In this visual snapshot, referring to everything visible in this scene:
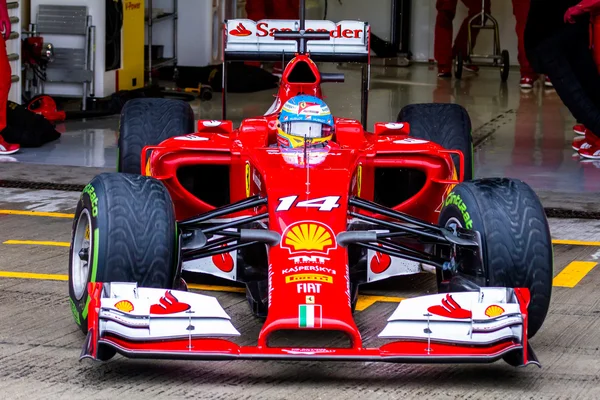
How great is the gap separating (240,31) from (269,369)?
13.1 feet

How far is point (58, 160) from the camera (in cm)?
1130

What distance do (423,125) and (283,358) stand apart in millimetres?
3482

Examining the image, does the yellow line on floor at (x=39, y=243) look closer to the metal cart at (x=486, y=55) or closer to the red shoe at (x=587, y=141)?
the red shoe at (x=587, y=141)

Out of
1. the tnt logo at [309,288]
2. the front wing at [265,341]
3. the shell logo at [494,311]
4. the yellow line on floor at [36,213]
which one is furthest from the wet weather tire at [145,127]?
the shell logo at [494,311]

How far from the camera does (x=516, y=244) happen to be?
225 inches

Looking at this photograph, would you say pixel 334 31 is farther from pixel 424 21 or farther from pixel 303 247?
pixel 424 21

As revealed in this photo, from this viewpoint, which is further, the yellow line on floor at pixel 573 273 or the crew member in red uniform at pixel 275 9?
the crew member in red uniform at pixel 275 9

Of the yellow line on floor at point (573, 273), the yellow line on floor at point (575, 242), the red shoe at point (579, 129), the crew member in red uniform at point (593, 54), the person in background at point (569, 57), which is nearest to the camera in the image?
the yellow line on floor at point (573, 273)

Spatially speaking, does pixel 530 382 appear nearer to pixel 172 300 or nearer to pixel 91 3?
pixel 172 300

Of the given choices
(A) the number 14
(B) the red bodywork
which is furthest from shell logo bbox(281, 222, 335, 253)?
(A) the number 14

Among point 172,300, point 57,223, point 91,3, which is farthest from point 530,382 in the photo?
point 91,3

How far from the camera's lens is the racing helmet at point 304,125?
21.9 feet

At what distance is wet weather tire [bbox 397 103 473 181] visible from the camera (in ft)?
26.7

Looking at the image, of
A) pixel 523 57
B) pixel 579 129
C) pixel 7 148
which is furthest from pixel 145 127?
pixel 523 57
